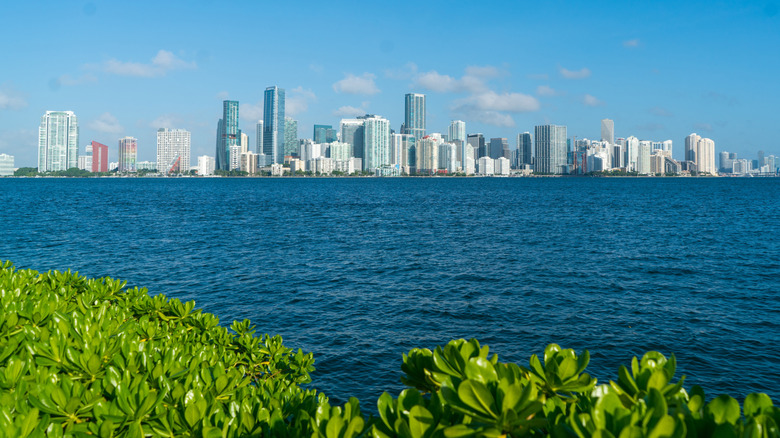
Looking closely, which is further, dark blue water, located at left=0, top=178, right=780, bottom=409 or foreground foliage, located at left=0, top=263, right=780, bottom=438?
dark blue water, located at left=0, top=178, right=780, bottom=409

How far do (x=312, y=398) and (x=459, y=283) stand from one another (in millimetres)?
26800

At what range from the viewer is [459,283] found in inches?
1265

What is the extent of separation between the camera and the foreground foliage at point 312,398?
3457 mm

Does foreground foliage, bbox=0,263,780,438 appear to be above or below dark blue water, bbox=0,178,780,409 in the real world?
above

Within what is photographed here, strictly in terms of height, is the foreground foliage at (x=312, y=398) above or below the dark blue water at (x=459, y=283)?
above

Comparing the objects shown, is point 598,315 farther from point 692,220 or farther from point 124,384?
point 692,220

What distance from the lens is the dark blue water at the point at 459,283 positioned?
20469 mm

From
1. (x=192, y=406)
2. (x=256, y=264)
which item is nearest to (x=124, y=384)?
(x=192, y=406)

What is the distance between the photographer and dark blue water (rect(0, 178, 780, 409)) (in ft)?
67.2

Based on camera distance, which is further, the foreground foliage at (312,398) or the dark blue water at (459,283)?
the dark blue water at (459,283)

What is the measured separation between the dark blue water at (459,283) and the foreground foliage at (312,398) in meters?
11.0

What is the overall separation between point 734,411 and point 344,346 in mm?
18453

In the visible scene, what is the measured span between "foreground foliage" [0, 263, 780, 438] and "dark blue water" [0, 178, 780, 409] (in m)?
11.0

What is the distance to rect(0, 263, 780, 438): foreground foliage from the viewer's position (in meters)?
3.46
